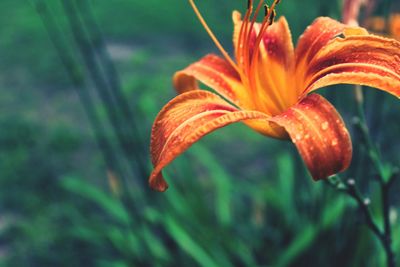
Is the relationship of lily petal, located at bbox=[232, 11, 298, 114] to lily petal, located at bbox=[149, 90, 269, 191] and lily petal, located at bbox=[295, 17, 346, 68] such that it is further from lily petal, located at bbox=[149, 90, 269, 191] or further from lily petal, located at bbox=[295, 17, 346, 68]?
lily petal, located at bbox=[149, 90, 269, 191]

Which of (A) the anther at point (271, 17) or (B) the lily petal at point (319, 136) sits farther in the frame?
(A) the anther at point (271, 17)

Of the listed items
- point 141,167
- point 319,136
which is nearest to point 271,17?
point 319,136

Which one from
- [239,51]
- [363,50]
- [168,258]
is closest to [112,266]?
[168,258]

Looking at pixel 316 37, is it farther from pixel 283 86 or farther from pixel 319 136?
pixel 319 136

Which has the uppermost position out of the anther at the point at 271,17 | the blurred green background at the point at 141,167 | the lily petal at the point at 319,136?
the anther at the point at 271,17

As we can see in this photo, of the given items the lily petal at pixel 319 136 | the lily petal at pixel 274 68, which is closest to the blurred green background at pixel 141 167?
the lily petal at pixel 274 68

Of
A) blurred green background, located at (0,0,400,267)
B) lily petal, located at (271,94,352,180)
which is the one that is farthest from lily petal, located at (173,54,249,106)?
blurred green background, located at (0,0,400,267)

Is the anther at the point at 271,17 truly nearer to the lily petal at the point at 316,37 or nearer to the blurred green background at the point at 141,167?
the lily petal at the point at 316,37
